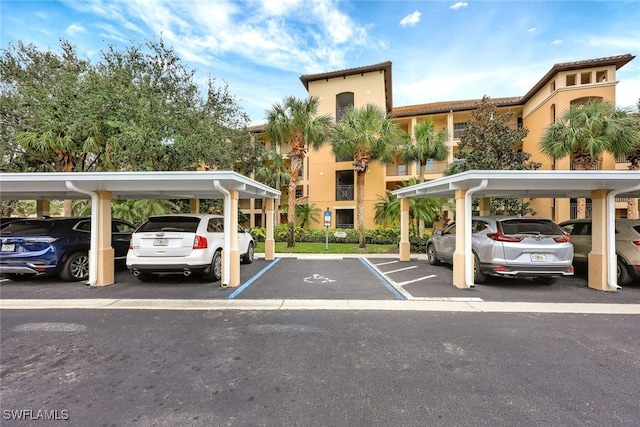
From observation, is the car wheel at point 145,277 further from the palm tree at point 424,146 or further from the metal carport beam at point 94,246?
the palm tree at point 424,146

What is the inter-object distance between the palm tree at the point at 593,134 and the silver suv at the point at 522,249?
9172mm

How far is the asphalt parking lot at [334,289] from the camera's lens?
6.49 meters

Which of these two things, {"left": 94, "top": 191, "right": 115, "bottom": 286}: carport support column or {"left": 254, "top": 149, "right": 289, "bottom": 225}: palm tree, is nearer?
{"left": 94, "top": 191, "right": 115, "bottom": 286}: carport support column

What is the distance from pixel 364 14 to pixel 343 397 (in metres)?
14.0

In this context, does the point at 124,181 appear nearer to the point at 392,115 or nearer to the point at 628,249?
the point at 628,249

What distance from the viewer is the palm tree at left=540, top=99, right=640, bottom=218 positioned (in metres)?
13.0

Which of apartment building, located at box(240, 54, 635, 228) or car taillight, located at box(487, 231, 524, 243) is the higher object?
apartment building, located at box(240, 54, 635, 228)

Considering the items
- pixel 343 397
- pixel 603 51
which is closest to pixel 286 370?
pixel 343 397

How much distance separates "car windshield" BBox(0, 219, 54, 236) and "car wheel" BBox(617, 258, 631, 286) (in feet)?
45.6

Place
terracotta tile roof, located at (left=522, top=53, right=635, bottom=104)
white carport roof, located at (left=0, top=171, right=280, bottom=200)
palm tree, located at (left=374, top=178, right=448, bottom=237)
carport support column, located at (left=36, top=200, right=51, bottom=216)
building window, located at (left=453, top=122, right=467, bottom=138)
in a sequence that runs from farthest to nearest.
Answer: building window, located at (left=453, top=122, right=467, bottom=138) < terracotta tile roof, located at (left=522, top=53, right=635, bottom=104) < palm tree, located at (left=374, top=178, right=448, bottom=237) < carport support column, located at (left=36, top=200, right=51, bottom=216) < white carport roof, located at (left=0, top=171, right=280, bottom=200)

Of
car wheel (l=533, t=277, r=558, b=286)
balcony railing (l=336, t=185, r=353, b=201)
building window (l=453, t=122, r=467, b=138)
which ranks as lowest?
car wheel (l=533, t=277, r=558, b=286)

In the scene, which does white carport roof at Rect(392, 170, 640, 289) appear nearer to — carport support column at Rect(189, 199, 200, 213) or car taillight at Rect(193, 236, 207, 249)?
car taillight at Rect(193, 236, 207, 249)

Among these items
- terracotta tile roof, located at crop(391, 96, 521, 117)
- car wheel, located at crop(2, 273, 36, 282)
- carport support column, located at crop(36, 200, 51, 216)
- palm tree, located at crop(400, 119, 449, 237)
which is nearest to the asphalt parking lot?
car wheel, located at crop(2, 273, 36, 282)

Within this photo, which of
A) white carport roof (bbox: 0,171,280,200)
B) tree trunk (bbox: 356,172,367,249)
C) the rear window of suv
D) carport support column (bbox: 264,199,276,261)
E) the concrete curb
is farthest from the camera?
tree trunk (bbox: 356,172,367,249)
